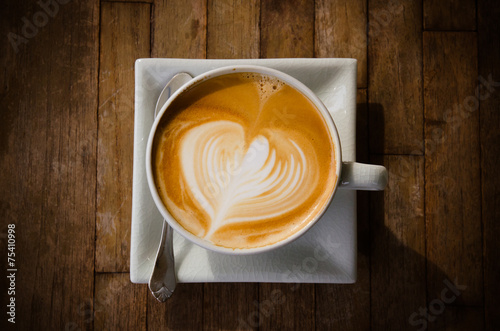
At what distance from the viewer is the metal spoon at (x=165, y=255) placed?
2.15ft

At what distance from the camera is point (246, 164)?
1.87 ft

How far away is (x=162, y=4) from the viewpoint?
2.83 ft

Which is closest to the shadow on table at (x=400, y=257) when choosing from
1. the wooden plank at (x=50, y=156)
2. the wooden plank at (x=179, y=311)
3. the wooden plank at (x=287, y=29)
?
the wooden plank at (x=287, y=29)

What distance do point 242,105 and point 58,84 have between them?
0.56 meters

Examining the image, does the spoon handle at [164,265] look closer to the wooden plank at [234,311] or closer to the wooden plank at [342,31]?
the wooden plank at [234,311]

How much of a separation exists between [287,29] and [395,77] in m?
0.30

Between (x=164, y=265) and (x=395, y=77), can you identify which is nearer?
(x=164, y=265)

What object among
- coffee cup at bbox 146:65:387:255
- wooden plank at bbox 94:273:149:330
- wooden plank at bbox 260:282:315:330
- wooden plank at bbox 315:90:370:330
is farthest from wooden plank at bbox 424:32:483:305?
wooden plank at bbox 94:273:149:330

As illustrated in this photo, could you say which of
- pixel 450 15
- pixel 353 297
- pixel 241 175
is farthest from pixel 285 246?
pixel 450 15

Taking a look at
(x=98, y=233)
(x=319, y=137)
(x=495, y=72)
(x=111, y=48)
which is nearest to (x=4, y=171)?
(x=98, y=233)

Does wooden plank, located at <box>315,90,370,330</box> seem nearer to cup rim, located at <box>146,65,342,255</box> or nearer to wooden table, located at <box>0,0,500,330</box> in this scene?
wooden table, located at <box>0,0,500,330</box>

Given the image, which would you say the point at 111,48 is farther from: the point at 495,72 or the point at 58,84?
the point at 495,72

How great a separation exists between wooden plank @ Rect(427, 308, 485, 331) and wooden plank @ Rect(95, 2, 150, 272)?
0.77m

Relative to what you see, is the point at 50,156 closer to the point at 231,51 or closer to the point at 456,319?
the point at 231,51
